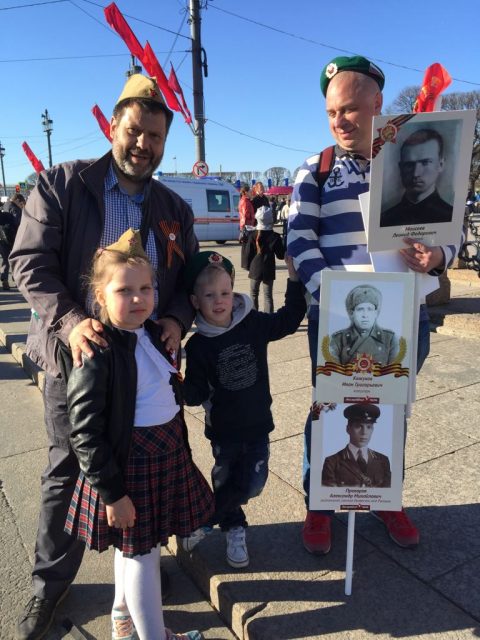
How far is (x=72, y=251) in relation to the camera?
209 cm

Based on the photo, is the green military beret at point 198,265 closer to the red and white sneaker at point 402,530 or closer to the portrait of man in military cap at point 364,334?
the portrait of man in military cap at point 364,334

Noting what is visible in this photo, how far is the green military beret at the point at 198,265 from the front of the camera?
227cm

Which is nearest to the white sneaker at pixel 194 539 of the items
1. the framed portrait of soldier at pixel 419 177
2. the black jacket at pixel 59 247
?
the black jacket at pixel 59 247

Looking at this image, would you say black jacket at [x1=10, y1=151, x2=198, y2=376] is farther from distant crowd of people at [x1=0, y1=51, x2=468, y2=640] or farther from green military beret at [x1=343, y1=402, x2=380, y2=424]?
green military beret at [x1=343, y1=402, x2=380, y2=424]

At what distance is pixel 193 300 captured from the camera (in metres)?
2.33

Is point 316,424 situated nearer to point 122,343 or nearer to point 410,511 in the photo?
point 122,343

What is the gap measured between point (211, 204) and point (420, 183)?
19777 millimetres

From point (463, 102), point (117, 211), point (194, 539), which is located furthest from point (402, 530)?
point (463, 102)

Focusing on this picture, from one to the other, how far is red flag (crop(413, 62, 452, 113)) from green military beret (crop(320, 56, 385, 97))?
0.18m

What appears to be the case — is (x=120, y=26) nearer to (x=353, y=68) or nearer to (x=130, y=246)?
(x=353, y=68)

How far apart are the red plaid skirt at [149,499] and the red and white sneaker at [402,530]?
103 cm

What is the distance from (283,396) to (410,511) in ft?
6.10

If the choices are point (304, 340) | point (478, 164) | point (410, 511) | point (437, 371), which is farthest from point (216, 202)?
point (478, 164)

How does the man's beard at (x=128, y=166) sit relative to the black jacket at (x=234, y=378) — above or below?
above
